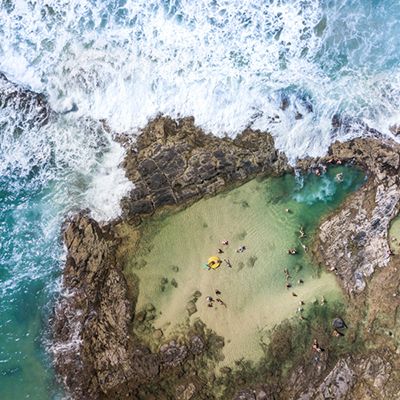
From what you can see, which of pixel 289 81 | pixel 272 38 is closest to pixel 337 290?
pixel 289 81

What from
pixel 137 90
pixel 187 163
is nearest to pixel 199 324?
pixel 187 163

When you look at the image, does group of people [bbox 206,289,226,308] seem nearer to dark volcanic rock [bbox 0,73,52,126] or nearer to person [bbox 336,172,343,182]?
person [bbox 336,172,343,182]

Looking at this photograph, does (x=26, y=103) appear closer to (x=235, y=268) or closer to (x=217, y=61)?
(x=217, y=61)

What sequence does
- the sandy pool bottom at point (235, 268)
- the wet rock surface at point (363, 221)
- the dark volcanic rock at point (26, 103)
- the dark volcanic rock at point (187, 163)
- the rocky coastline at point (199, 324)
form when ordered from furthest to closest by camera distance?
the dark volcanic rock at point (26, 103), the wet rock surface at point (363, 221), the dark volcanic rock at point (187, 163), the sandy pool bottom at point (235, 268), the rocky coastline at point (199, 324)

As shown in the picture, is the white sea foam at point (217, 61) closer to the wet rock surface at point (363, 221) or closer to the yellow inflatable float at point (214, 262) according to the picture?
the wet rock surface at point (363, 221)

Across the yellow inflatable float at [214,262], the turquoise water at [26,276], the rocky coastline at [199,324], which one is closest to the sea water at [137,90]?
the turquoise water at [26,276]
